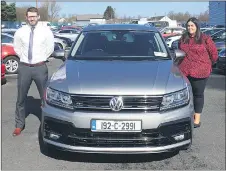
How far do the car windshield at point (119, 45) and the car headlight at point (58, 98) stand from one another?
3.82 feet

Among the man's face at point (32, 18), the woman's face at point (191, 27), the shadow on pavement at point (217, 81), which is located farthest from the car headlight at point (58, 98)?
the shadow on pavement at point (217, 81)

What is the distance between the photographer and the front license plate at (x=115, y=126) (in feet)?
13.3

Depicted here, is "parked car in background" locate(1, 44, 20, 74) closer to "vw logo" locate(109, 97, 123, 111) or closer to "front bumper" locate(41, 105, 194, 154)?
"front bumper" locate(41, 105, 194, 154)

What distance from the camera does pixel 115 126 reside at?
4.07 metres

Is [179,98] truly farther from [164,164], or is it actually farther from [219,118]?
[219,118]

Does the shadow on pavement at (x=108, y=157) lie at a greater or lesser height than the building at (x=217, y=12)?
lesser

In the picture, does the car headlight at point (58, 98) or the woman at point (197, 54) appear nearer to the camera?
the car headlight at point (58, 98)

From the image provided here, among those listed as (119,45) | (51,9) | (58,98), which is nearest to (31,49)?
(119,45)

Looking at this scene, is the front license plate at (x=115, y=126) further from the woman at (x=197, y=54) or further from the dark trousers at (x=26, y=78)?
the woman at (x=197, y=54)

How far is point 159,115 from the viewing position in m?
4.09

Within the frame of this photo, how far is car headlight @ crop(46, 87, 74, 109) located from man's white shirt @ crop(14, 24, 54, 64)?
1169 millimetres

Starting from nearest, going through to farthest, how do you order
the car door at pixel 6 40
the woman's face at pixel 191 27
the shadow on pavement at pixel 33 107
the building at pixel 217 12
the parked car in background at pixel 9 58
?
the woman's face at pixel 191 27 < the shadow on pavement at pixel 33 107 < the parked car in background at pixel 9 58 < the car door at pixel 6 40 < the building at pixel 217 12

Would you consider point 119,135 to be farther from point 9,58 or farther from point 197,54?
point 9,58

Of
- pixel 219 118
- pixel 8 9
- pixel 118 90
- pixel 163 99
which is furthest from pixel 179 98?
pixel 8 9
